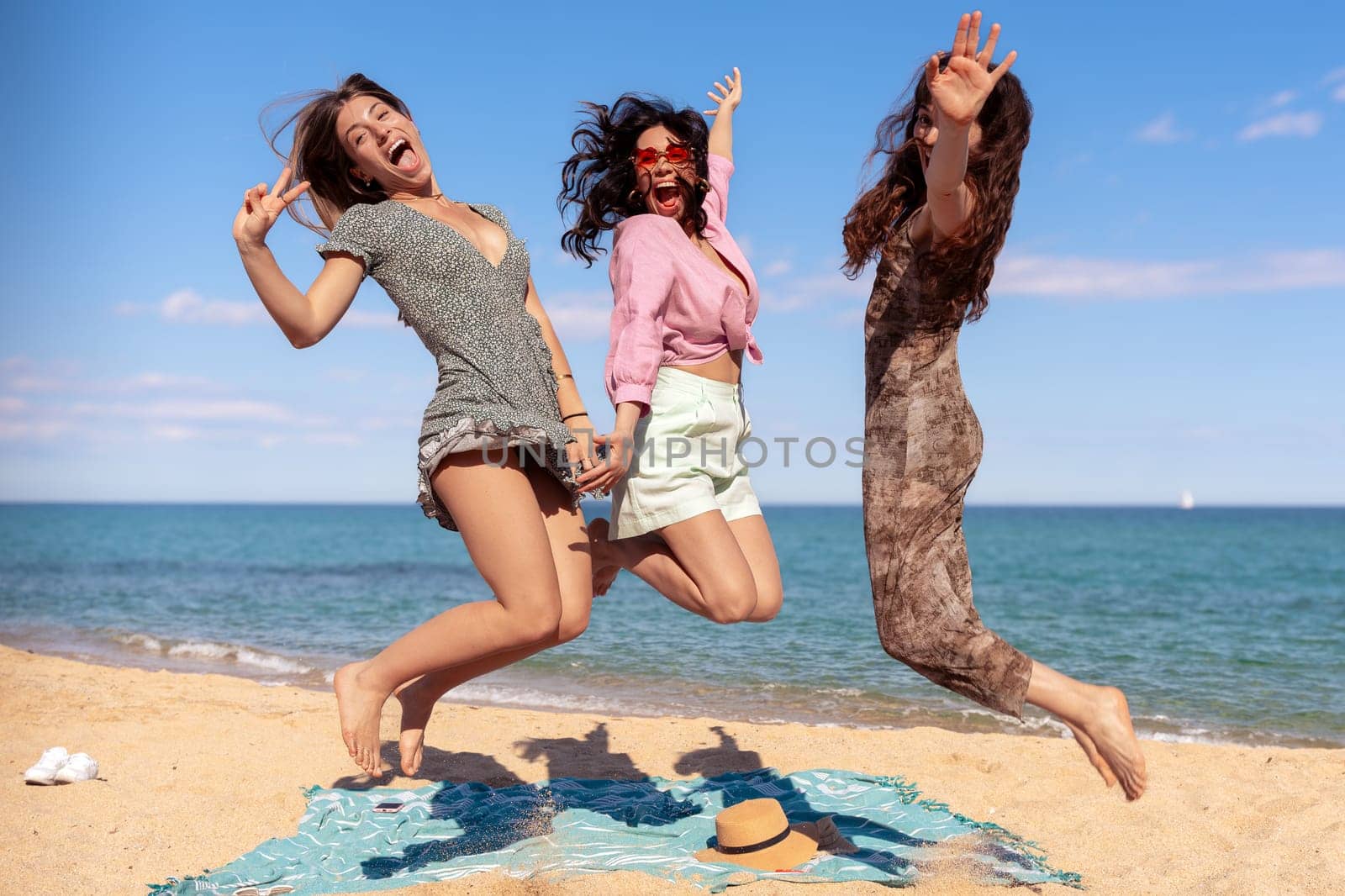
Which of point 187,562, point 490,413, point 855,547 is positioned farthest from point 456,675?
point 855,547

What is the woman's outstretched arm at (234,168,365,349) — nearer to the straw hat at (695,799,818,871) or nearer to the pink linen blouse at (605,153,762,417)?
the pink linen blouse at (605,153,762,417)

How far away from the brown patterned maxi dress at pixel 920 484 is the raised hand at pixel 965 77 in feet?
2.13

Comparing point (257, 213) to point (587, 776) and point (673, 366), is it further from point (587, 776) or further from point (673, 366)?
point (587, 776)

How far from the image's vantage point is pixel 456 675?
12.9ft

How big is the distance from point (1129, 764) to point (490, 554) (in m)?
2.14

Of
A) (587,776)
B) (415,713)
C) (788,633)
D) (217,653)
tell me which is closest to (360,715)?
(415,713)

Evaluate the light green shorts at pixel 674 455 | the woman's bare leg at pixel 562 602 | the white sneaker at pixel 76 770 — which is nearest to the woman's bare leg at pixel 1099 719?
the light green shorts at pixel 674 455

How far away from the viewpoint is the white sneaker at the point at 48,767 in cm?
518

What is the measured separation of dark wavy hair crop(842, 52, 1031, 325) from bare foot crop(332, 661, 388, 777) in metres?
2.26

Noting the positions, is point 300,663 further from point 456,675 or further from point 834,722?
point 456,675

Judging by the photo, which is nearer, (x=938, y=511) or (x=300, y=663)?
(x=938, y=511)

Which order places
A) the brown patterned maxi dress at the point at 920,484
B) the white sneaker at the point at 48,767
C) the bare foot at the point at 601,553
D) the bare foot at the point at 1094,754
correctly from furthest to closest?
the white sneaker at the point at 48,767 → the bare foot at the point at 601,553 → the brown patterned maxi dress at the point at 920,484 → the bare foot at the point at 1094,754

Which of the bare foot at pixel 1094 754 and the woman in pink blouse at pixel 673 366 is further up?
the woman in pink blouse at pixel 673 366

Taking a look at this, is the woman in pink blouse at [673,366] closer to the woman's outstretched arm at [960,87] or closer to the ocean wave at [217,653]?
the woman's outstretched arm at [960,87]
